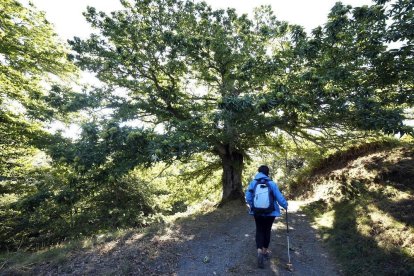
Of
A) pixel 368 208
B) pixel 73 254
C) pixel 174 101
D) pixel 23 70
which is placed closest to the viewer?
pixel 73 254

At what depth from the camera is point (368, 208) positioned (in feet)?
27.1

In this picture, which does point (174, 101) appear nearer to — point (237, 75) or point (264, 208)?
point (237, 75)

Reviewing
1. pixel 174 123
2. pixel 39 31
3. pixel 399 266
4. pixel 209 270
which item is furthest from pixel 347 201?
pixel 39 31

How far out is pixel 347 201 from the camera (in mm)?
9609

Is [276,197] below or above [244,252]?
above

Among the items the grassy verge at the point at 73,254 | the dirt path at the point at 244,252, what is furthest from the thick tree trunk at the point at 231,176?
the grassy verge at the point at 73,254

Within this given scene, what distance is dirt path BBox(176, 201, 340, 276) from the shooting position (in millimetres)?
6090

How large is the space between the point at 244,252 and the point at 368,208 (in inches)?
171

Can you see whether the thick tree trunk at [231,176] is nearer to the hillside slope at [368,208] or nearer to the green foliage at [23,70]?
the hillside slope at [368,208]

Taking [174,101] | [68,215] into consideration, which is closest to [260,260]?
[174,101]

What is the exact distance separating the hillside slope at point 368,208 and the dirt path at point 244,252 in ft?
1.64

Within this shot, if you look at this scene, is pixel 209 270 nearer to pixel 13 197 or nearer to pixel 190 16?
pixel 190 16

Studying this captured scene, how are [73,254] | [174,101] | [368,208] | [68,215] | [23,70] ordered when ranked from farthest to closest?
[68,215]
[23,70]
[174,101]
[368,208]
[73,254]

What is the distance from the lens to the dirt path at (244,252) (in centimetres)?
609
